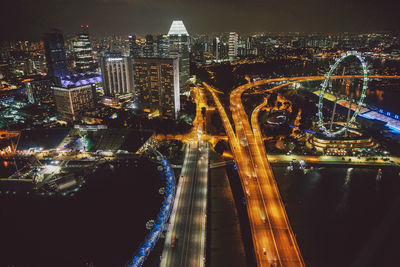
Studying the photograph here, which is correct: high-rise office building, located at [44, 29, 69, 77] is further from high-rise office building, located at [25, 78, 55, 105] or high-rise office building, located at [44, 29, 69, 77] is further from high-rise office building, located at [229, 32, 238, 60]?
high-rise office building, located at [229, 32, 238, 60]

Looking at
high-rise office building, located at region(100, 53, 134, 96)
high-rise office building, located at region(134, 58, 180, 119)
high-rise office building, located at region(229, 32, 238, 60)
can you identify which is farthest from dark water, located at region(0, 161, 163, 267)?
high-rise office building, located at region(229, 32, 238, 60)

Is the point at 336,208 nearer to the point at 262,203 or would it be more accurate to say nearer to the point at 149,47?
the point at 262,203

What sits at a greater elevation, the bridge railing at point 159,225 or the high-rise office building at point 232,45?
the high-rise office building at point 232,45

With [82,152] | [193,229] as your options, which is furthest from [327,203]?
[82,152]

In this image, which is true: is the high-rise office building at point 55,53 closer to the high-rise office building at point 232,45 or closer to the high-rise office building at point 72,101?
the high-rise office building at point 72,101

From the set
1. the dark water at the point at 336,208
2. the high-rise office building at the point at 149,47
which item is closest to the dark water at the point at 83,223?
the dark water at the point at 336,208

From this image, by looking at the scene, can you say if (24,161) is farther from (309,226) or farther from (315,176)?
(315,176)
